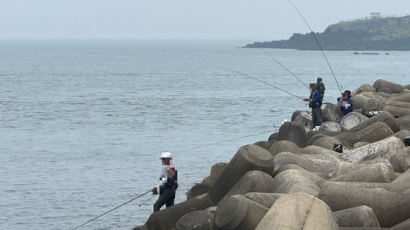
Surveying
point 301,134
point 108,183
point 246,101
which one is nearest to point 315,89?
point 301,134

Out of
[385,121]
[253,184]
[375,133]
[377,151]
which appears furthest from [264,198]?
[385,121]

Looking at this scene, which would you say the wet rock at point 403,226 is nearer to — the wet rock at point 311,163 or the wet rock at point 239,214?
the wet rock at point 239,214

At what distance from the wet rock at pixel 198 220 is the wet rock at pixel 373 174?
239 centimetres

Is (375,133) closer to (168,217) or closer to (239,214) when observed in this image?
(168,217)

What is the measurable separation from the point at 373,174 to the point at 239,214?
291cm

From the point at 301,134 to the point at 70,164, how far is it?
11088mm

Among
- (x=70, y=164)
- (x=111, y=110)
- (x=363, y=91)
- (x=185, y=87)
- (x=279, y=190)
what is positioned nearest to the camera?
(x=279, y=190)

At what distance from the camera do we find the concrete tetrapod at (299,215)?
9892 millimetres

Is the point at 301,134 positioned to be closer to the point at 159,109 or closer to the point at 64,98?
the point at 159,109

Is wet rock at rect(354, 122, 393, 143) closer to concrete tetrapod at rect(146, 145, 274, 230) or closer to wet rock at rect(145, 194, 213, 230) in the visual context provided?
concrete tetrapod at rect(146, 145, 274, 230)

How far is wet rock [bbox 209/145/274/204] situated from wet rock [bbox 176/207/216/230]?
3.85ft

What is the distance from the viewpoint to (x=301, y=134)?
2050 cm

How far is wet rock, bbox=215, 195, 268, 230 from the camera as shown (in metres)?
11.8

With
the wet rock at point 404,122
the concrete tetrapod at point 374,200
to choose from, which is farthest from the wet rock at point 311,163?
the wet rock at point 404,122
